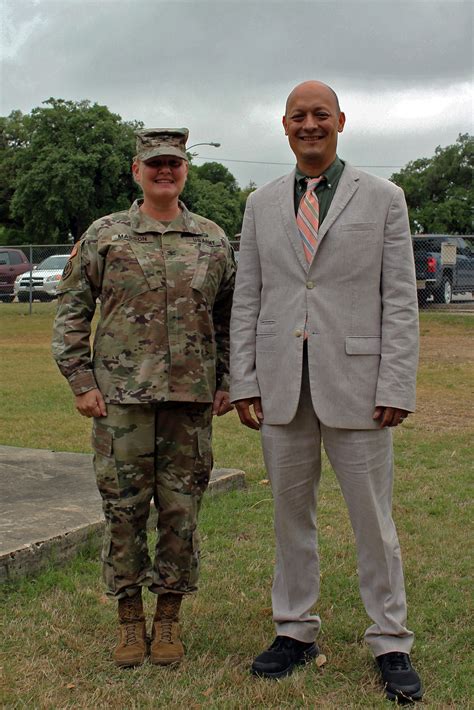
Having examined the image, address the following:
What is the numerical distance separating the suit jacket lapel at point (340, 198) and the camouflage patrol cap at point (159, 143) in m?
0.62

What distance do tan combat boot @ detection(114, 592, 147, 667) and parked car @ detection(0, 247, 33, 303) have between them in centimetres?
2159

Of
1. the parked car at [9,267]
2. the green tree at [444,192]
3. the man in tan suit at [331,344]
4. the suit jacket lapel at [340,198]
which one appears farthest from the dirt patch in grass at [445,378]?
the green tree at [444,192]

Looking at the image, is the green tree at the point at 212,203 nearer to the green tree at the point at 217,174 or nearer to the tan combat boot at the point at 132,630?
the green tree at the point at 217,174

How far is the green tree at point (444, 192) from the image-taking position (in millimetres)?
34312

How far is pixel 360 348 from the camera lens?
338 cm

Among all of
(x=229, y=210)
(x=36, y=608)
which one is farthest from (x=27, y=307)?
(x=229, y=210)

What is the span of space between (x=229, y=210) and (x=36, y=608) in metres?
49.8

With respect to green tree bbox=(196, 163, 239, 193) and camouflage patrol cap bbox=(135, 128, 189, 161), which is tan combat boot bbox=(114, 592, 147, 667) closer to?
camouflage patrol cap bbox=(135, 128, 189, 161)

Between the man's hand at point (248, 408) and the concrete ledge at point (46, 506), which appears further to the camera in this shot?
the concrete ledge at point (46, 506)

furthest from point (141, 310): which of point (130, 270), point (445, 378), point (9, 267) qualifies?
point (9, 267)

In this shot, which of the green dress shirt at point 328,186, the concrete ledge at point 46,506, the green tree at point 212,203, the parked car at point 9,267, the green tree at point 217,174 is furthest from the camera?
the green tree at point 217,174

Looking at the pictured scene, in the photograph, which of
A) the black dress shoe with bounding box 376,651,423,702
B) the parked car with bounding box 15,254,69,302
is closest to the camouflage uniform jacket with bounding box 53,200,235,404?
the black dress shoe with bounding box 376,651,423,702

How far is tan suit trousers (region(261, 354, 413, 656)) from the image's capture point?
3424mm

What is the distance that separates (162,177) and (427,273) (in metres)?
16.9
